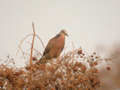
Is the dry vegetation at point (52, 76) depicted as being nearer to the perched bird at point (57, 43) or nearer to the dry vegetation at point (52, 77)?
the dry vegetation at point (52, 77)

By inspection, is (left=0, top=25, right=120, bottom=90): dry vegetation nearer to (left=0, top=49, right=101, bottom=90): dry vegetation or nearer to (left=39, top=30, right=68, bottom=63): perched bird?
(left=0, top=49, right=101, bottom=90): dry vegetation

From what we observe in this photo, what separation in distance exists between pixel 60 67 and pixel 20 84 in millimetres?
161

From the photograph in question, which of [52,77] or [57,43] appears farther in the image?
[57,43]

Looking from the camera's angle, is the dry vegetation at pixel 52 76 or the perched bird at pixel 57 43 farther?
the perched bird at pixel 57 43

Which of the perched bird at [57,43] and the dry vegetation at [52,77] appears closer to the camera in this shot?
the dry vegetation at [52,77]

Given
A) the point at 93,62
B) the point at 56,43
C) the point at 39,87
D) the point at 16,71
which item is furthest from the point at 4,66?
the point at 56,43

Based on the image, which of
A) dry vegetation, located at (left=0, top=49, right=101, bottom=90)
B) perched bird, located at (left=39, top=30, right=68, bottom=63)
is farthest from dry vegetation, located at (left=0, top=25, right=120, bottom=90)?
perched bird, located at (left=39, top=30, right=68, bottom=63)

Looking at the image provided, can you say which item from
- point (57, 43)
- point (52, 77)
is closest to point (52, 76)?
point (52, 77)

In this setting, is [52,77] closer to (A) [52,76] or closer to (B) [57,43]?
(A) [52,76]

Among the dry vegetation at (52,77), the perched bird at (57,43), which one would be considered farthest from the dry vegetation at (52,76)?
the perched bird at (57,43)

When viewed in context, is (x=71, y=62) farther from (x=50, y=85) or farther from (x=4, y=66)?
(x=4, y=66)

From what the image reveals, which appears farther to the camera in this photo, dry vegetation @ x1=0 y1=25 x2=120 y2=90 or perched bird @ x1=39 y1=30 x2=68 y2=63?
perched bird @ x1=39 y1=30 x2=68 y2=63

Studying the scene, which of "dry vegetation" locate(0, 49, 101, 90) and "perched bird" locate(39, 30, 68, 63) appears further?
"perched bird" locate(39, 30, 68, 63)

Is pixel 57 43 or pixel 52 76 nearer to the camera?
pixel 52 76
